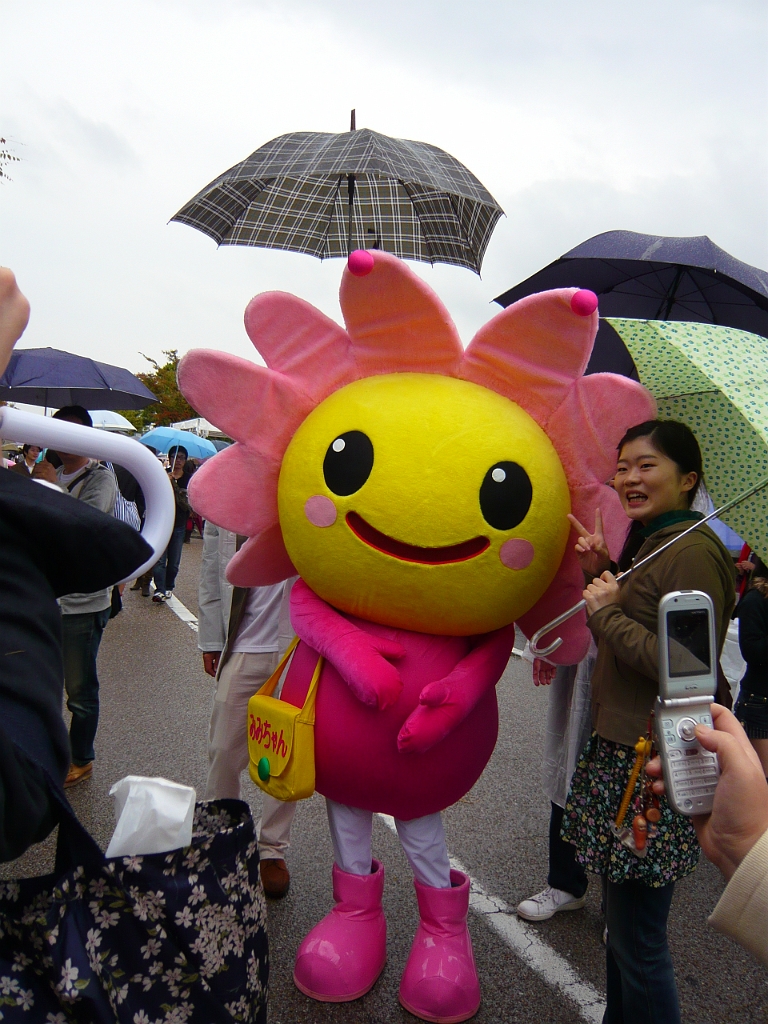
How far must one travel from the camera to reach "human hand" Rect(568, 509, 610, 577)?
229 centimetres

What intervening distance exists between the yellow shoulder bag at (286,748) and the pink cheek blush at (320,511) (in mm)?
452

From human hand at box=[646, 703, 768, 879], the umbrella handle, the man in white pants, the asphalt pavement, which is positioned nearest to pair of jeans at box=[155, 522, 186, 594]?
the asphalt pavement

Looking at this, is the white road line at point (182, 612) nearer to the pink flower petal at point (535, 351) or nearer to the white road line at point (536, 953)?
the white road line at point (536, 953)

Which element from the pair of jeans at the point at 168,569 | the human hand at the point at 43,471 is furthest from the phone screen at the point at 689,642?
the pair of jeans at the point at 168,569

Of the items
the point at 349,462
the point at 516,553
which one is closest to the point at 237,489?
the point at 349,462

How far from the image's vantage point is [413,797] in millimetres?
2385

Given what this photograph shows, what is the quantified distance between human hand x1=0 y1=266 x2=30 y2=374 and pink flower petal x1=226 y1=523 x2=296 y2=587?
161cm

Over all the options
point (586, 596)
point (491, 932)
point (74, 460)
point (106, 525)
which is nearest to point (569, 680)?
point (491, 932)

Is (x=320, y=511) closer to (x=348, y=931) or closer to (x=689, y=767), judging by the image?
(x=689, y=767)

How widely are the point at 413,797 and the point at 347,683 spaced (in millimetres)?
425

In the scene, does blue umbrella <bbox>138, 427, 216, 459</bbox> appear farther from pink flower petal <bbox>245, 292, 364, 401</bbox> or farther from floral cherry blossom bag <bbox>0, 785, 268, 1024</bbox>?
floral cherry blossom bag <bbox>0, 785, 268, 1024</bbox>

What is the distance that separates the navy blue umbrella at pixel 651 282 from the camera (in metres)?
3.63

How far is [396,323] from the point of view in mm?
2432

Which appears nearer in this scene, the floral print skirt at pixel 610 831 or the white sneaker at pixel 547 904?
the floral print skirt at pixel 610 831
